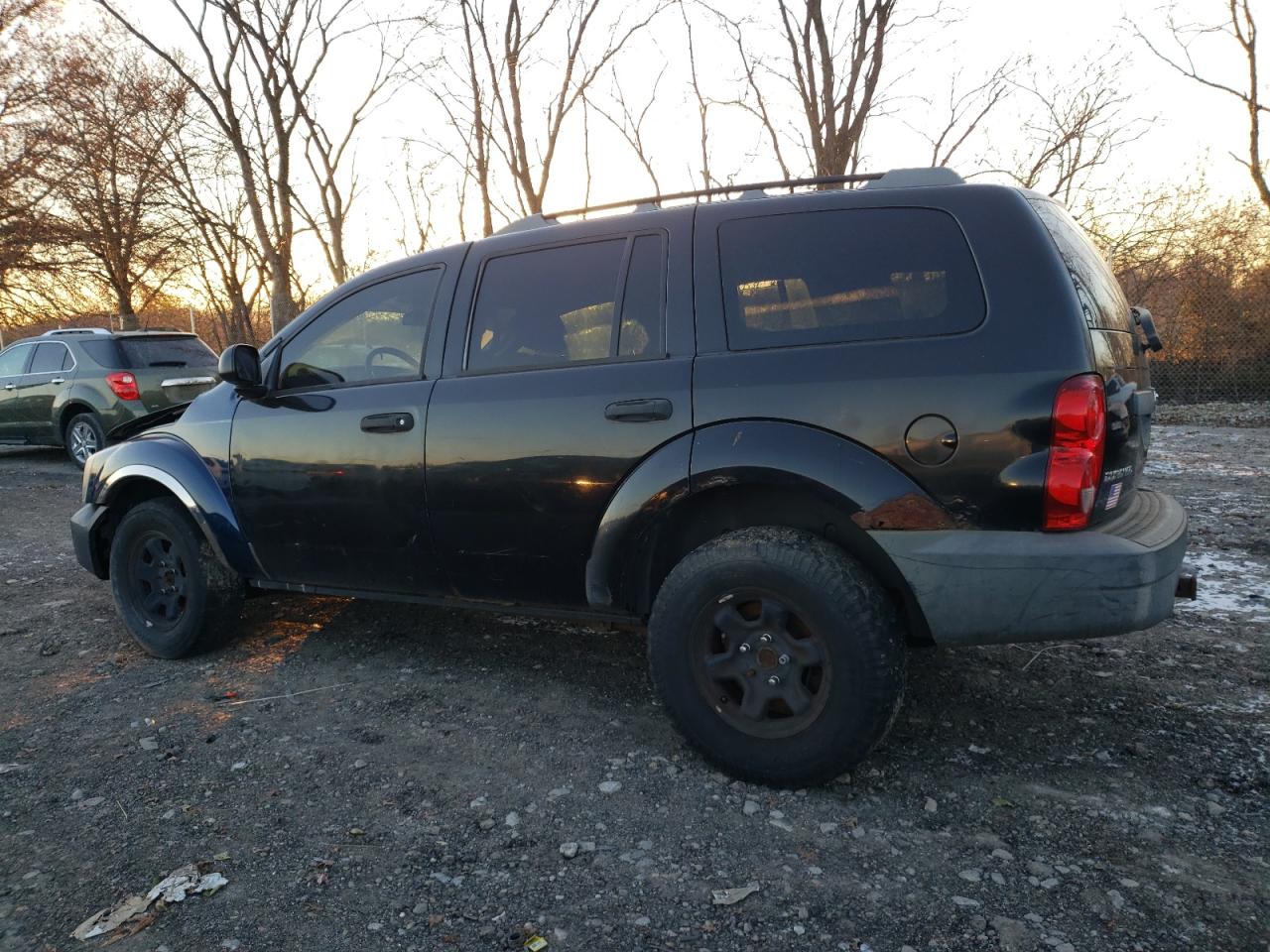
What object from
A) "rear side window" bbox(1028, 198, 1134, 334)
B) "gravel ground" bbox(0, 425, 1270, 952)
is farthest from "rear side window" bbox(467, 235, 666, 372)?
"gravel ground" bbox(0, 425, 1270, 952)

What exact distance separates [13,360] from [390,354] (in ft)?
33.3

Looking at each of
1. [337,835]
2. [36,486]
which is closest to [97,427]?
[36,486]

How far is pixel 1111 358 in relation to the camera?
7.94 feet

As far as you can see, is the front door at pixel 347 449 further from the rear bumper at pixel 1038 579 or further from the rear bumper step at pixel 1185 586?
the rear bumper step at pixel 1185 586

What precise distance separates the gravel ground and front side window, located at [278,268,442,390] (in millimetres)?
1322

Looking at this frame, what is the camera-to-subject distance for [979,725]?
2.97 metres

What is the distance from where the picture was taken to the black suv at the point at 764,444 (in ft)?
7.60

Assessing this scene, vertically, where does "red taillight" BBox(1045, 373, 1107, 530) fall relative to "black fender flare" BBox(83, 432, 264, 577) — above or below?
above

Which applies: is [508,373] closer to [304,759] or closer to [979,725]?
[304,759]

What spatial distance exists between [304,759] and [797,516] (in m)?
1.92

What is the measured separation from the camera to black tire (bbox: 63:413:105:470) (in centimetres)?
977

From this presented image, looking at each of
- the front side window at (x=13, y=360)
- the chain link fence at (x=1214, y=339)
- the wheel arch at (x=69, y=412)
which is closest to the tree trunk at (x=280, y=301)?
the front side window at (x=13, y=360)

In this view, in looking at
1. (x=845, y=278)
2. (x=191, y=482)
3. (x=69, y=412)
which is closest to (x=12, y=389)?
(x=69, y=412)

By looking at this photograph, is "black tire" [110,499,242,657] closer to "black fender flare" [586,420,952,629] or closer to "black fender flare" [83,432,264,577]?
"black fender flare" [83,432,264,577]
